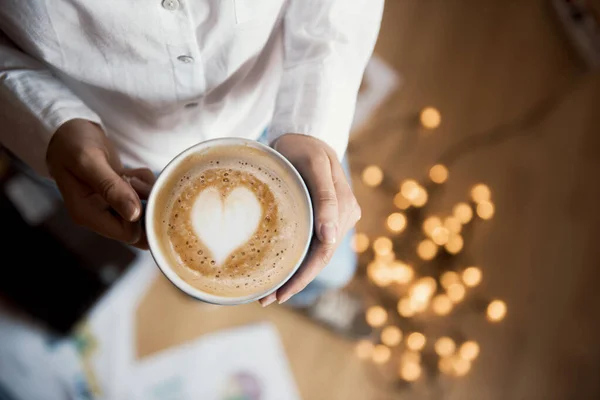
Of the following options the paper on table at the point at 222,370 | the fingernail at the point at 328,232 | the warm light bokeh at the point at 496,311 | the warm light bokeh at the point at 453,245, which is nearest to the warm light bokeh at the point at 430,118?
the warm light bokeh at the point at 453,245

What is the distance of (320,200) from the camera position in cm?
54

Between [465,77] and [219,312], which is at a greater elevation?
[465,77]

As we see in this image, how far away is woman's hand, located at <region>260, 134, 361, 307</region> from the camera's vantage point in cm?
53

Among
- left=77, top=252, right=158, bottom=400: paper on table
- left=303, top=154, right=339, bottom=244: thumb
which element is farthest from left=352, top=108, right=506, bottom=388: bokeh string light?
left=303, top=154, right=339, bottom=244: thumb

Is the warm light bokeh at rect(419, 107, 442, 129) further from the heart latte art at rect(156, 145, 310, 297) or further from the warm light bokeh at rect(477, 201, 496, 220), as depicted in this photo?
the heart latte art at rect(156, 145, 310, 297)

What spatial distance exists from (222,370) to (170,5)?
781mm

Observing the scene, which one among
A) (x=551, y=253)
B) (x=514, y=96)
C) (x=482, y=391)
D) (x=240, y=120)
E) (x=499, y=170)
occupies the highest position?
(x=240, y=120)

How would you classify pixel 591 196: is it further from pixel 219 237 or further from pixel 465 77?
pixel 219 237

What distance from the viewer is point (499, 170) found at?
1.23m

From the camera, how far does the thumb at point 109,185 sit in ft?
1.61

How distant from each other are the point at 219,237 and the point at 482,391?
86cm

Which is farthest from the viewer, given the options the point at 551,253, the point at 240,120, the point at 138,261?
the point at 551,253

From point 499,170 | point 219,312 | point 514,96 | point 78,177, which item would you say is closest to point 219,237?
point 78,177

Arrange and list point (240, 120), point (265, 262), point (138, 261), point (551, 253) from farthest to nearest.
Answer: point (551, 253)
point (138, 261)
point (240, 120)
point (265, 262)
